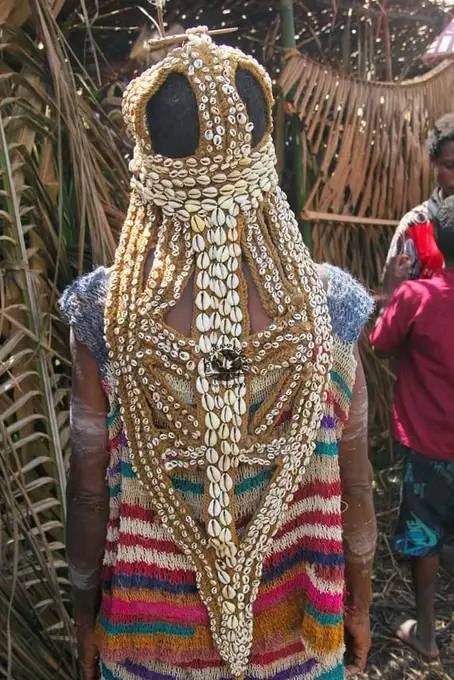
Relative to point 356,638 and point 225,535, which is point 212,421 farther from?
point 356,638

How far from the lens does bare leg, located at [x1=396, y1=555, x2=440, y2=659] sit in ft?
8.65

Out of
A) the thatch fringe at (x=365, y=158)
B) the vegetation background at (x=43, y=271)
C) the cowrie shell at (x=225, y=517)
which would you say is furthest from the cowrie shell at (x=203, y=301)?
the thatch fringe at (x=365, y=158)

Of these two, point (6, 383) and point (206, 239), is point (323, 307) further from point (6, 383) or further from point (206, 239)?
point (6, 383)

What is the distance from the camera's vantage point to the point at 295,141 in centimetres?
330

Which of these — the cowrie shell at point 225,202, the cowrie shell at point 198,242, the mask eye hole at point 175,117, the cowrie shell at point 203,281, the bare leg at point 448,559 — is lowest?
the bare leg at point 448,559

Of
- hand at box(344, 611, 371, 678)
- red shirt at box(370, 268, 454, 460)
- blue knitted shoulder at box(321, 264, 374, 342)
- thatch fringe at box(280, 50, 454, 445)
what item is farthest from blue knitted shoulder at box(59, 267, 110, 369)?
thatch fringe at box(280, 50, 454, 445)

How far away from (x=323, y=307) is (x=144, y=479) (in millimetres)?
387

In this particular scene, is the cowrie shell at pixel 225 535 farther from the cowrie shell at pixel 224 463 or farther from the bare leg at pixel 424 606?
the bare leg at pixel 424 606

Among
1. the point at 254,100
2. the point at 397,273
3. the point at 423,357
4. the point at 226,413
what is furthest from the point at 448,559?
the point at 254,100

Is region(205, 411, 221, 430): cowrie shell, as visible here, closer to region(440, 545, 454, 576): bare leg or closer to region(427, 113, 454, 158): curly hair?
region(427, 113, 454, 158): curly hair

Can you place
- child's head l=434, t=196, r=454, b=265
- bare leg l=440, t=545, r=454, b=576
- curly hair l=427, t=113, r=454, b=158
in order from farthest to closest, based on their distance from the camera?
bare leg l=440, t=545, r=454, b=576, curly hair l=427, t=113, r=454, b=158, child's head l=434, t=196, r=454, b=265

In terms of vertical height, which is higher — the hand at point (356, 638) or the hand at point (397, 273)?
the hand at point (397, 273)

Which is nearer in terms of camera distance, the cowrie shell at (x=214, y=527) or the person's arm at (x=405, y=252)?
the cowrie shell at (x=214, y=527)

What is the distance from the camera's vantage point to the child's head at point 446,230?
2320 mm
